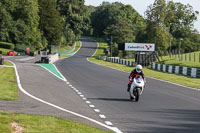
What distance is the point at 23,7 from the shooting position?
9431 centimetres

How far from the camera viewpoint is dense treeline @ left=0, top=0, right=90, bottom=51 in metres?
88.9

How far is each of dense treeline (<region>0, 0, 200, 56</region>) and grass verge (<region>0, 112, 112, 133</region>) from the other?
6578 cm

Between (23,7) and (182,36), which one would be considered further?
(182,36)

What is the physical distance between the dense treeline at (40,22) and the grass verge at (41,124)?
76.4 meters

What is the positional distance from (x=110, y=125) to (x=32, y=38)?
88.0 metres

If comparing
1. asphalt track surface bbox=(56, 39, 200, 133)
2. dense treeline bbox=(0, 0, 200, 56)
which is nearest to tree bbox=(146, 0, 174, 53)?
dense treeline bbox=(0, 0, 200, 56)

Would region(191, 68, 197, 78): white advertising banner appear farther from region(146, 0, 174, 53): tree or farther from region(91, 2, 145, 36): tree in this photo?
region(91, 2, 145, 36): tree

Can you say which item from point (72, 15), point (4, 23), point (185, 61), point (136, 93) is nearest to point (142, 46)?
point (185, 61)

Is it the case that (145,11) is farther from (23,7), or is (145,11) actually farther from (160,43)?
(23,7)

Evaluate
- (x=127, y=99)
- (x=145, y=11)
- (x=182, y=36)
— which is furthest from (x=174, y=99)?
(x=182, y=36)

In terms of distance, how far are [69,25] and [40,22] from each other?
20.3 metres

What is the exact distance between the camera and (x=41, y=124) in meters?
9.75

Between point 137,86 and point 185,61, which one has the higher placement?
point 137,86

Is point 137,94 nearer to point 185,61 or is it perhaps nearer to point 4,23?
point 185,61
